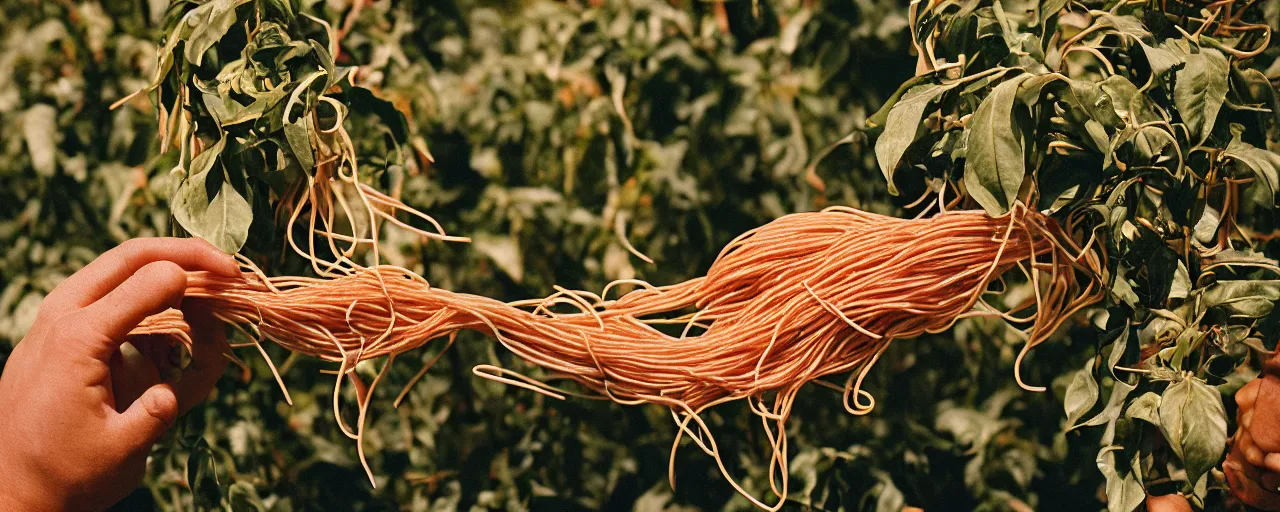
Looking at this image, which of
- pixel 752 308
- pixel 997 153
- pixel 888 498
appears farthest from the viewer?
pixel 888 498

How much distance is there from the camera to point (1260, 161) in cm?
78

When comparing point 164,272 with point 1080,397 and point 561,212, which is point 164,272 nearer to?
point 561,212

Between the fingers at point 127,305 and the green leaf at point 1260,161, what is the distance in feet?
3.11

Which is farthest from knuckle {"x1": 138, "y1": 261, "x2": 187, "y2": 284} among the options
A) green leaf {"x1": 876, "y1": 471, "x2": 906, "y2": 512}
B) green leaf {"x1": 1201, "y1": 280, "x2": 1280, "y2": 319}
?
green leaf {"x1": 1201, "y1": 280, "x2": 1280, "y2": 319}

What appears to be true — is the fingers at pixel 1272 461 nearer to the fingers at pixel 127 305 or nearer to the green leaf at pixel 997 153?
the green leaf at pixel 997 153

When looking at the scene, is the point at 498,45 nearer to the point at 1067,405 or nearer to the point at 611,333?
the point at 611,333

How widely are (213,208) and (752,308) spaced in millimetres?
508

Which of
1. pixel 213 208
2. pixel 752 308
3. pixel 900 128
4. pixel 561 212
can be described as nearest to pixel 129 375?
pixel 213 208

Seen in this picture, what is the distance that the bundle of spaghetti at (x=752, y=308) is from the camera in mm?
796

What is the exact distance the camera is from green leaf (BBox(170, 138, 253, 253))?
0.80 meters

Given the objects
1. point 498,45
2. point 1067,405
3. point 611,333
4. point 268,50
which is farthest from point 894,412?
point 268,50

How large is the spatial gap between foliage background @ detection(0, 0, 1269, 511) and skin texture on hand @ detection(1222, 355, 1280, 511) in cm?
24

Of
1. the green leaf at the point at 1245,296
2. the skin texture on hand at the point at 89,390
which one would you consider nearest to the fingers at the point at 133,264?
the skin texture on hand at the point at 89,390

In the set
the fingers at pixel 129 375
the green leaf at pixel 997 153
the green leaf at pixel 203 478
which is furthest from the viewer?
the green leaf at pixel 203 478
